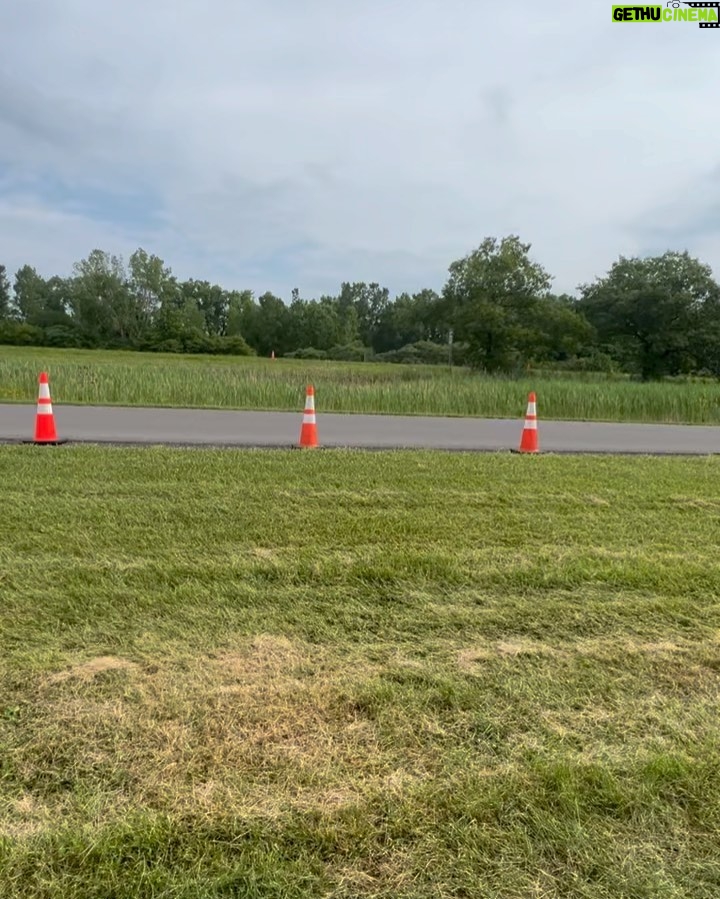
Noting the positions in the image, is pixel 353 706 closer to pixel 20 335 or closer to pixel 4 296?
pixel 20 335

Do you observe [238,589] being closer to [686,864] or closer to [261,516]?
[261,516]

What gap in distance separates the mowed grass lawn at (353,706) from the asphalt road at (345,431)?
3.73 metres

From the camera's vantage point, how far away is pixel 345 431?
31.6 feet

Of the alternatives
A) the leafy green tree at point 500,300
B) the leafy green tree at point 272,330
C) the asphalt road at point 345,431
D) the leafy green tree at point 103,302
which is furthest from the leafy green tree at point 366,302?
the asphalt road at point 345,431

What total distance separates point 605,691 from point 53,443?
6.46 metres

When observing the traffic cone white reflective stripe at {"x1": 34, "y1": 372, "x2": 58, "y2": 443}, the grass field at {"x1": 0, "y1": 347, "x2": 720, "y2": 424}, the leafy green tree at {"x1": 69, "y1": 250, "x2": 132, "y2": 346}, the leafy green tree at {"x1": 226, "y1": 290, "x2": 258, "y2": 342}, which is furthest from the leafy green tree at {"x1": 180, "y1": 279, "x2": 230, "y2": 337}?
the traffic cone white reflective stripe at {"x1": 34, "y1": 372, "x2": 58, "y2": 443}

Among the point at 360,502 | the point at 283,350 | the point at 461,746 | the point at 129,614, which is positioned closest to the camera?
the point at 461,746

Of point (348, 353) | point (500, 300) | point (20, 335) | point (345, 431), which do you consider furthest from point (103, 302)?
point (345, 431)

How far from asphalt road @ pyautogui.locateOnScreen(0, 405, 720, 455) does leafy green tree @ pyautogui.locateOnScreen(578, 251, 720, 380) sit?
840 inches

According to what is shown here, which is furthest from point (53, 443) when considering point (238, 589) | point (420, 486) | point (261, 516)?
point (238, 589)

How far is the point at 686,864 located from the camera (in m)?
1.59

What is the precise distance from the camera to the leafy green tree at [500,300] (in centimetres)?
3145

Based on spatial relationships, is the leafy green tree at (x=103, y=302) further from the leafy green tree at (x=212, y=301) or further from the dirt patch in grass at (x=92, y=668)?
the dirt patch in grass at (x=92, y=668)

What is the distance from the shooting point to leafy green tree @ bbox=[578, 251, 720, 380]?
1209 inches
